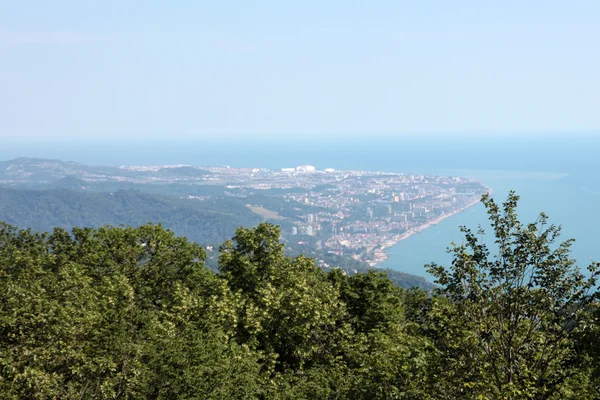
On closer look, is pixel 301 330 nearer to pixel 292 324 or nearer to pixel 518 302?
pixel 292 324

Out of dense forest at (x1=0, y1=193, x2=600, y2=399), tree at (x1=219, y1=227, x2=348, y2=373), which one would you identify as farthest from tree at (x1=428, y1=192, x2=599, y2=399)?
tree at (x1=219, y1=227, x2=348, y2=373)

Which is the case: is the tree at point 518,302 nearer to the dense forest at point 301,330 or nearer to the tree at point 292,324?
the dense forest at point 301,330

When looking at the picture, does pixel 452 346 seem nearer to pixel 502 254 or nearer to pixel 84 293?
pixel 502 254

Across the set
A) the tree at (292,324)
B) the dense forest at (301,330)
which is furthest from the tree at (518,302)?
the tree at (292,324)

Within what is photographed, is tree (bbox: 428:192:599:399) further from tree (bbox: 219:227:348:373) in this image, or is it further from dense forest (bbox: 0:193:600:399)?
tree (bbox: 219:227:348:373)

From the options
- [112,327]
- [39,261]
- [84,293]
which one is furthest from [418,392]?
[39,261]
